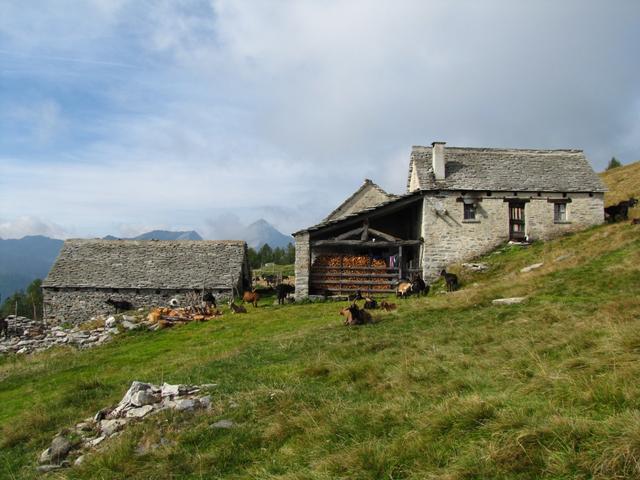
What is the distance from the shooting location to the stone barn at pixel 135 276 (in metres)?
35.3

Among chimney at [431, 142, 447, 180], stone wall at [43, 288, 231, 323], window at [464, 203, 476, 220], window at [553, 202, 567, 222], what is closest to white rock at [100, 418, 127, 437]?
window at [464, 203, 476, 220]

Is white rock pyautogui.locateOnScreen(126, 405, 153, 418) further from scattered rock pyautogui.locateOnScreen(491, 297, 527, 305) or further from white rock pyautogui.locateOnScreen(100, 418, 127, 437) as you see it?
scattered rock pyautogui.locateOnScreen(491, 297, 527, 305)

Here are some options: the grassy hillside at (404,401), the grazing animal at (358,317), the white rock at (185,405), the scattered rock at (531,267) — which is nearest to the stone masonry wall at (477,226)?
the scattered rock at (531,267)

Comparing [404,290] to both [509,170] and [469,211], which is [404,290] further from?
[509,170]

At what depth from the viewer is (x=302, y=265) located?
91.6 ft

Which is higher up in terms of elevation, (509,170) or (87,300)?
(509,170)

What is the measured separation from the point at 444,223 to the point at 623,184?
27616 mm

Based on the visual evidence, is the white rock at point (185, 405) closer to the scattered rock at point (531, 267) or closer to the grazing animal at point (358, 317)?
the grazing animal at point (358, 317)

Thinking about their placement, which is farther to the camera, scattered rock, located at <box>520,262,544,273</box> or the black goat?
the black goat

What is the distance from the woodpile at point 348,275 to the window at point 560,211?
10368 mm

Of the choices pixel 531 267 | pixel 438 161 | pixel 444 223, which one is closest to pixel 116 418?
pixel 531 267

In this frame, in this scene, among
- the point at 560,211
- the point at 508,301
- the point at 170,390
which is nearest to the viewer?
the point at 170,390

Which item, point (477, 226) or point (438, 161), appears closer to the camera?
point (477, 226)

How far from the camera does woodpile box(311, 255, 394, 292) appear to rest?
28.7 m
